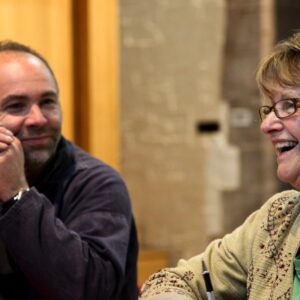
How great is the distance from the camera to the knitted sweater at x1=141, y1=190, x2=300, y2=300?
1749mm

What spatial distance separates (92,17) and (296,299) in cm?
193

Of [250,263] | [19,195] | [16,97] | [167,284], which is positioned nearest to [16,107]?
[16,97]

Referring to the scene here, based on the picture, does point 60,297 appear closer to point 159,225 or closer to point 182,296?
Answer: point 182,296

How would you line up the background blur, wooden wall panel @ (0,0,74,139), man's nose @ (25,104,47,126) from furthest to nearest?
the background blur
wooden wall panel @ (0,0,74,139)
man's nose @ (25,104,47,126)

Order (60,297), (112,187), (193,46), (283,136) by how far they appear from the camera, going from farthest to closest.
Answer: (193,46) < (112,187) < (60,297) < (283,136)

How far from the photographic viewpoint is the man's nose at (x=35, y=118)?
77.0 inches

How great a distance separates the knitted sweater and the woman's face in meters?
0.14

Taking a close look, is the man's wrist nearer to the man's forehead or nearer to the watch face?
the watch face

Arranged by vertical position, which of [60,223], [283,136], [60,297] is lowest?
[60,297]


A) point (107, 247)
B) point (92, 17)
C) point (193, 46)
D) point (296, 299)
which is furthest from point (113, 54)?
point (296, 299)

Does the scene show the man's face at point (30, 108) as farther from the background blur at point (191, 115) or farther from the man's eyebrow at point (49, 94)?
the background blur at point (191, 115)

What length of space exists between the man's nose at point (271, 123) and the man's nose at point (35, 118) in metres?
0.54

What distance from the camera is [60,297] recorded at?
5.90 ft

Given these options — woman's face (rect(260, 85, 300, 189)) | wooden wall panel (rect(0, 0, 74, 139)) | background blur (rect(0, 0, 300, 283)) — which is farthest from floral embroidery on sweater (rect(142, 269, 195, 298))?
background blur (rect(0, 0, 300, 283))
